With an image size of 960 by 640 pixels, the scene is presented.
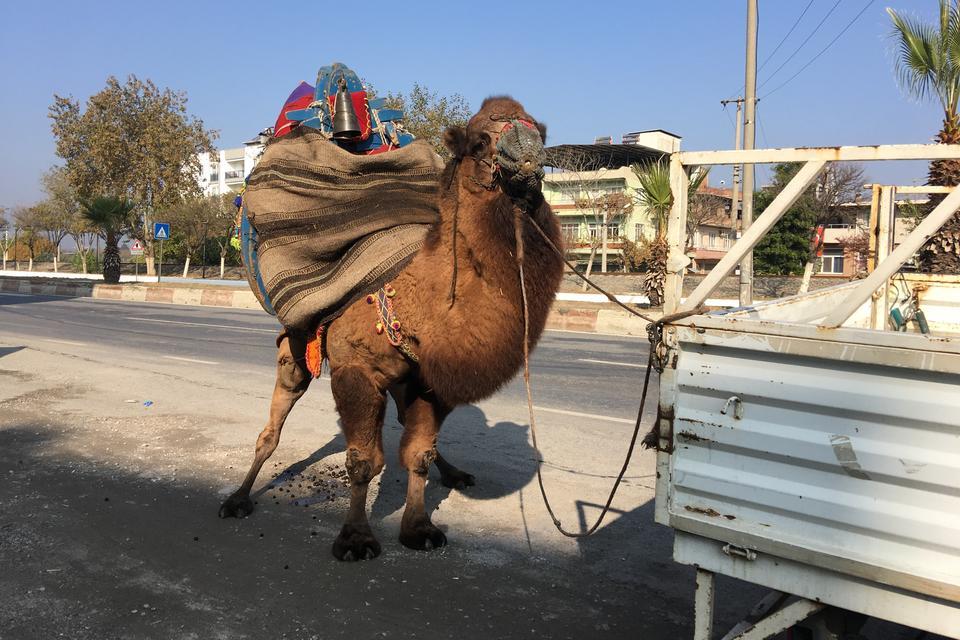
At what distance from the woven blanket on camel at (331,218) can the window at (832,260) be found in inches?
2256

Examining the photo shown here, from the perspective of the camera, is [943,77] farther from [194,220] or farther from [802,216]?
[194,220]

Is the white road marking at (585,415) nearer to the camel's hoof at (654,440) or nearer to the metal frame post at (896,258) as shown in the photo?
the camel's hoof at (654,440)

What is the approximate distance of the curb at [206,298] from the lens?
59.7 feet

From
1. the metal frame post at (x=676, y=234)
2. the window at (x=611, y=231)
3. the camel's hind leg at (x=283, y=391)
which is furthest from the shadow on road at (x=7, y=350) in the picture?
the window at (x=611, y=231)

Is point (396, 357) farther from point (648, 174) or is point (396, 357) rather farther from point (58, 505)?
point (648, 174)

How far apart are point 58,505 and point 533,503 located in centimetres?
317

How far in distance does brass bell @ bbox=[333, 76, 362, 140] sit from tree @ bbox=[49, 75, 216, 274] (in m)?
37.5

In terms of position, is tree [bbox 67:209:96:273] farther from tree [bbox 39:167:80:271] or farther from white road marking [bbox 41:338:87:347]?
white road marking [bbox 41:338:87:347]

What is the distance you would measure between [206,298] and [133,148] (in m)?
16.5

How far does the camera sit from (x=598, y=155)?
4694 centimetres

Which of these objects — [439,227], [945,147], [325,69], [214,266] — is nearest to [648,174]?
[325,69]

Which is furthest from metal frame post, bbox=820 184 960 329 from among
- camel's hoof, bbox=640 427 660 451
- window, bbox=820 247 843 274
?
window, bbox=820 247 843 274

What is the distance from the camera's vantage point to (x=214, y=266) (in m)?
52.8

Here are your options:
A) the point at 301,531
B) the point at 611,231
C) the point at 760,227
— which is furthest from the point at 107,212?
the point at 760,227
